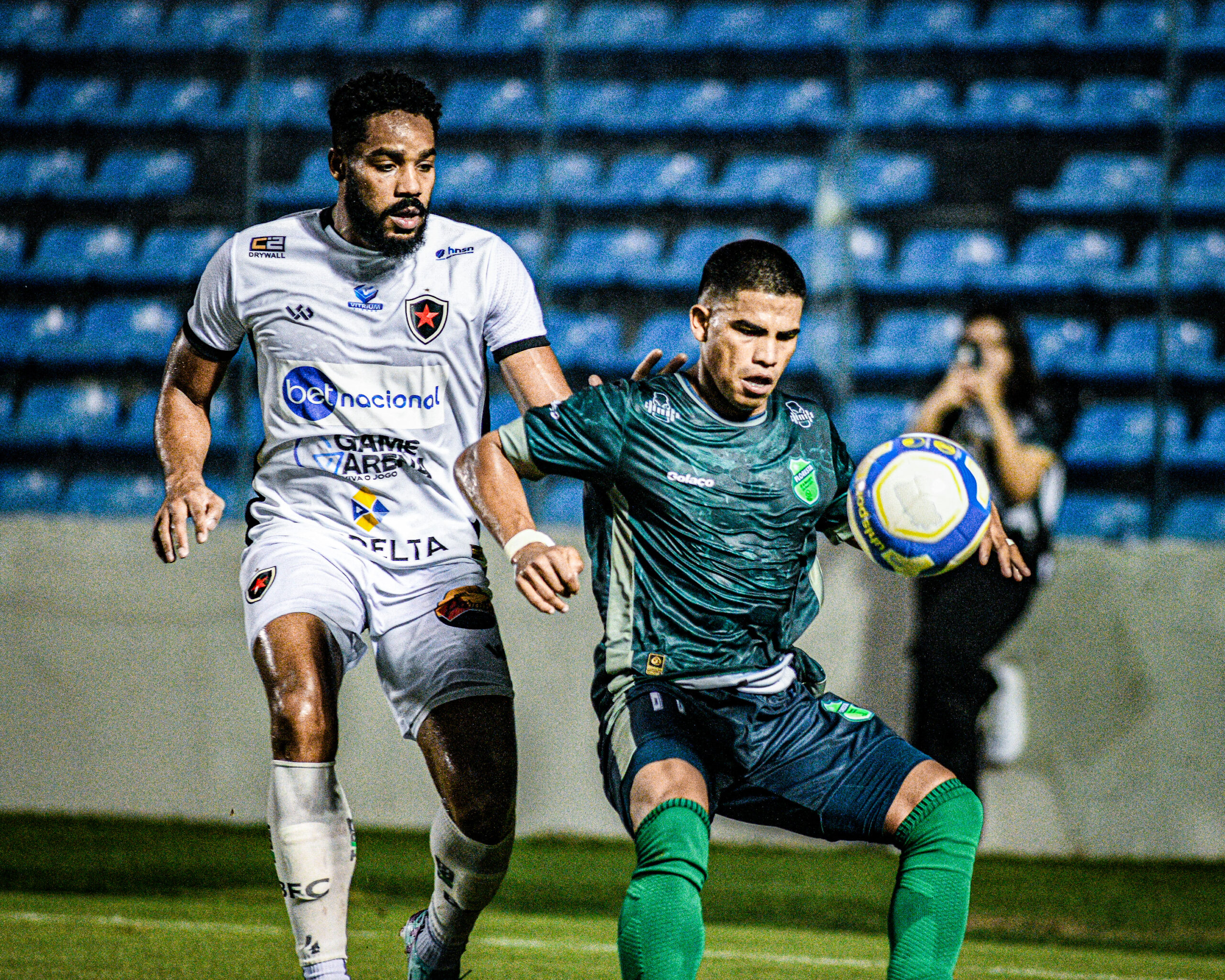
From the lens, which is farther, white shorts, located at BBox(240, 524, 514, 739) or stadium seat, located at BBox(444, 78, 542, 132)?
stadium seat, located at BBox(444, 78, 542, 132)

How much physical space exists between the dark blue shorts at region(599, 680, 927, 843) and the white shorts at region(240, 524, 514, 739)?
0.50m

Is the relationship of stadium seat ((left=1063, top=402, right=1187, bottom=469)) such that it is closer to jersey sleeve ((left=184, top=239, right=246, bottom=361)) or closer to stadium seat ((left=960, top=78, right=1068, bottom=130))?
stadium seat ((left=960, top=78, right=1068, bottom=130))

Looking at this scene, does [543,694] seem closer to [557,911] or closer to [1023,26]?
[557,911]

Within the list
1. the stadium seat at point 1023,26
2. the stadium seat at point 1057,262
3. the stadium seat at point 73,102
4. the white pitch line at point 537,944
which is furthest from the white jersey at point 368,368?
the stadium seat at point 1023,26

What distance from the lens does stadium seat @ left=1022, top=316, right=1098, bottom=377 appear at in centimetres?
880

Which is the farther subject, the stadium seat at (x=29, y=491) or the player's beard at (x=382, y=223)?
the stadium seat at (x=29, y=491)

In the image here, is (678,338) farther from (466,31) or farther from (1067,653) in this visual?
(1067,653)

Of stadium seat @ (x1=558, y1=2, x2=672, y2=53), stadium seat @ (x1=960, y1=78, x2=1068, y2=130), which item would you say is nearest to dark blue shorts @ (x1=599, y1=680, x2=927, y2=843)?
stadium seat @ (x1=558, y1=2, x2=672, y2=53)

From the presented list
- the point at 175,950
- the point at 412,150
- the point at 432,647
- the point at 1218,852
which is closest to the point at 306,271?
the point at 412,150

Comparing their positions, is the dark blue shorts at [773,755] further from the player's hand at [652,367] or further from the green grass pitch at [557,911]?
the green grass pitch at [557,911]

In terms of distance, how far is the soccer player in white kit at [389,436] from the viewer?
142 inches

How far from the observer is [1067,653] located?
6984 millimetres

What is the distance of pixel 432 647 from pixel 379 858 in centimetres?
322

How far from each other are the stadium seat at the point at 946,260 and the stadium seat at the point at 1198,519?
1.95 meters
